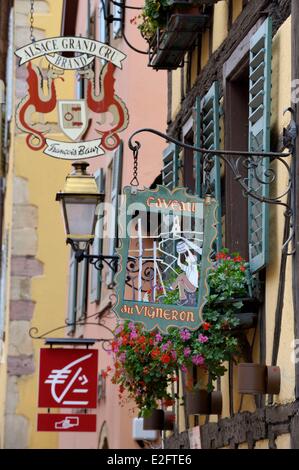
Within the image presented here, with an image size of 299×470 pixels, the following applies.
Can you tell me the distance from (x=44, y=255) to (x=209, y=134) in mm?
11573

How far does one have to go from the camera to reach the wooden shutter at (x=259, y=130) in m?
8.90

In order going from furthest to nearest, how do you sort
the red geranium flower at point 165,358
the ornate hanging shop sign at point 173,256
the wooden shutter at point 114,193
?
the wooden shutter at point 114,193, the red geranium flower at point 165,358, the ornate hanging shop sign at point 173,256

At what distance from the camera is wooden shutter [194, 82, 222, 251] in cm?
1037

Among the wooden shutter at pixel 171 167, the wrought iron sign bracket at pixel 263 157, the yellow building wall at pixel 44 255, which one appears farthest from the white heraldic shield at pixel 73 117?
the yellow building wall at pixel 44 255

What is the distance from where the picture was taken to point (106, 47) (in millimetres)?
10586

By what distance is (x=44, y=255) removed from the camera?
22.2m

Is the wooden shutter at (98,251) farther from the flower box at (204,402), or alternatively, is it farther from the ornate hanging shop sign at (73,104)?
the flower box at (204,402)

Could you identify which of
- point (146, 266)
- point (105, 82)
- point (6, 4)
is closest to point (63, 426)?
point (105, 82)

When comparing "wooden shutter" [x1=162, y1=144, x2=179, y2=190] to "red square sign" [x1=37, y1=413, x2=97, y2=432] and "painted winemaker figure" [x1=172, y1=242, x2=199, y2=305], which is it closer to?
"red square sign" [x1=37, y1=413, x2=97, y2=432]

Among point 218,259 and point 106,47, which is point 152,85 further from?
point 218,259

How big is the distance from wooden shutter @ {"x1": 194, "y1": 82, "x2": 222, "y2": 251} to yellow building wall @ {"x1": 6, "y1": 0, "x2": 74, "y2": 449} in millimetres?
10727

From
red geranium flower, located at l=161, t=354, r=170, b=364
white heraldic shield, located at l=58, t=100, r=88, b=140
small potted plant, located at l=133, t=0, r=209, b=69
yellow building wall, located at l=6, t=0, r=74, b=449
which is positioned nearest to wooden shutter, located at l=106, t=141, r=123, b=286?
small potted plant, located at l=133, t=0, r=209, b=69

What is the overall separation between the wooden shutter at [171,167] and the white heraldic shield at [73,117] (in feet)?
4.62

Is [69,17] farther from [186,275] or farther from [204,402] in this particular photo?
[186,275]
